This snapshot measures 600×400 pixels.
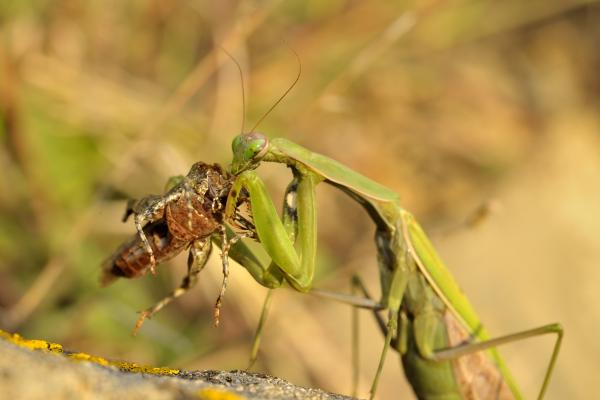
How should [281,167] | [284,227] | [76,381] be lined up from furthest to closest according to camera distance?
[281,167], [284,227], [76,381]

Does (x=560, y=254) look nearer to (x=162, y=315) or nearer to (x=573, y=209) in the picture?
(x=573, y=209)

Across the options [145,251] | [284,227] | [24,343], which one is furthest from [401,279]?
[24,343]

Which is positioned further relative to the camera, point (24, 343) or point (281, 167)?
point (281, 167)

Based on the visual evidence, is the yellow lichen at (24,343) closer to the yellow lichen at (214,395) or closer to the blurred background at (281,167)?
the yellow lichen at (214,395)

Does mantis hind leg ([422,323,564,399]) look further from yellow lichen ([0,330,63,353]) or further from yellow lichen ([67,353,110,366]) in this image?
yellow lichen ([0,330,63,353])

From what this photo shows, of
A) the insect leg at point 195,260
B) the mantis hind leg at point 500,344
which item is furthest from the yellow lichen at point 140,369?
the mantis hind leg at point 500,344

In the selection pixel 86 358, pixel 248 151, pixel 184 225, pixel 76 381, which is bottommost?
pixel 76 381

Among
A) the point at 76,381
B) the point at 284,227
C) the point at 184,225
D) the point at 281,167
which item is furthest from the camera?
the point at 281,167

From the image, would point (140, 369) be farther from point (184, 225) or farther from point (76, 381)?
point (184, 225)
